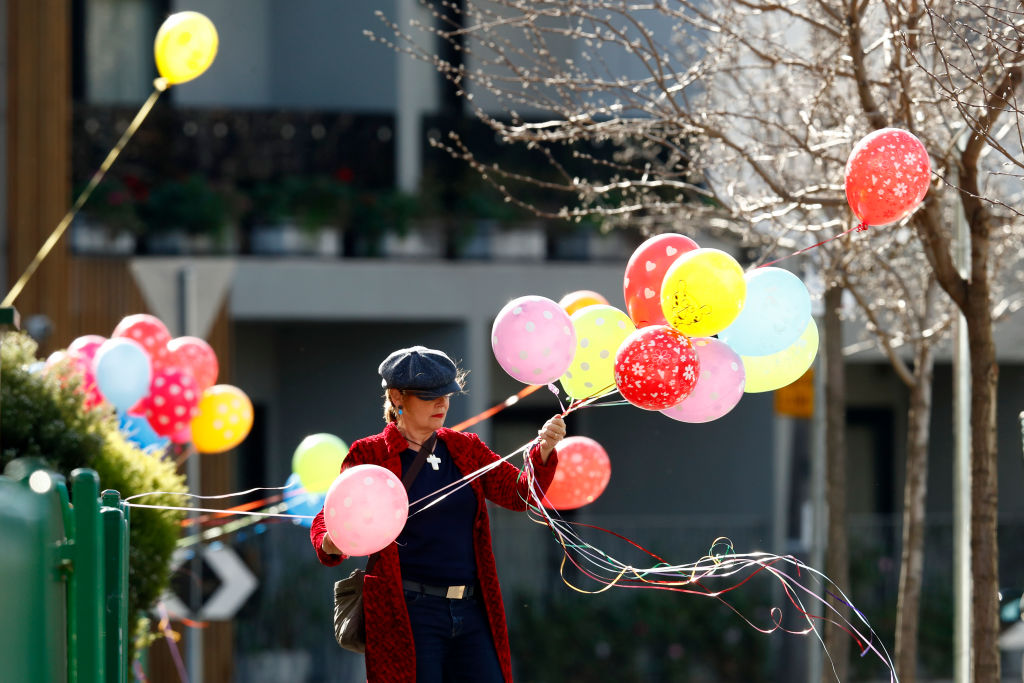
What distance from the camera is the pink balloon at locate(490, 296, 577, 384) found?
202 inches

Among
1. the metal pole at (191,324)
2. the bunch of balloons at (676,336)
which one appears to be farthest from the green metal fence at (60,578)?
the metal pole at (191,324)

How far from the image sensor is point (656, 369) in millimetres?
4953

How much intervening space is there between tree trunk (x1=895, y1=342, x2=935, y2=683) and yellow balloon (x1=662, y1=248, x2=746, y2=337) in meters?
3.10

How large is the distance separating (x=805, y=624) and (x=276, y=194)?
614cm

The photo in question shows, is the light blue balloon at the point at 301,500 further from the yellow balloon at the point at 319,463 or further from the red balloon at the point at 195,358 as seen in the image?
the red balloon at the point at 195,358

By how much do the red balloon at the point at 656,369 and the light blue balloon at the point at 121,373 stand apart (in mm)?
3272

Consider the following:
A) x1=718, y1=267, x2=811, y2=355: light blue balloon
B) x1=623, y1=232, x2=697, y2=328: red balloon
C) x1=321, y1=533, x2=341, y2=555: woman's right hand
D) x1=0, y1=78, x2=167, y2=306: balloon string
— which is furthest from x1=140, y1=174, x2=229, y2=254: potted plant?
x1=321, y1=533, x2=341, y2=555: woman's right hand

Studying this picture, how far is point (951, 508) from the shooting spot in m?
15.9

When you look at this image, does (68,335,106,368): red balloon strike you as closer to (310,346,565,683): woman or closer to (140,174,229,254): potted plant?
(310,346,565,683): woman

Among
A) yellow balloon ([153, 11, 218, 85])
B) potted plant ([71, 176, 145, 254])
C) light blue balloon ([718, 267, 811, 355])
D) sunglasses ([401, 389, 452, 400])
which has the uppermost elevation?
yellow balloon ([153, 11, 218, 85])

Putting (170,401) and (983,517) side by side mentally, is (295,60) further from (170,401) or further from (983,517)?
(983,517)

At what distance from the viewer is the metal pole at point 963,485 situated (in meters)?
6.23

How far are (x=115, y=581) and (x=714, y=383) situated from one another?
222cm

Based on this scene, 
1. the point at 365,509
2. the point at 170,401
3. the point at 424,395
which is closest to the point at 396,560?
the point at 365,509
